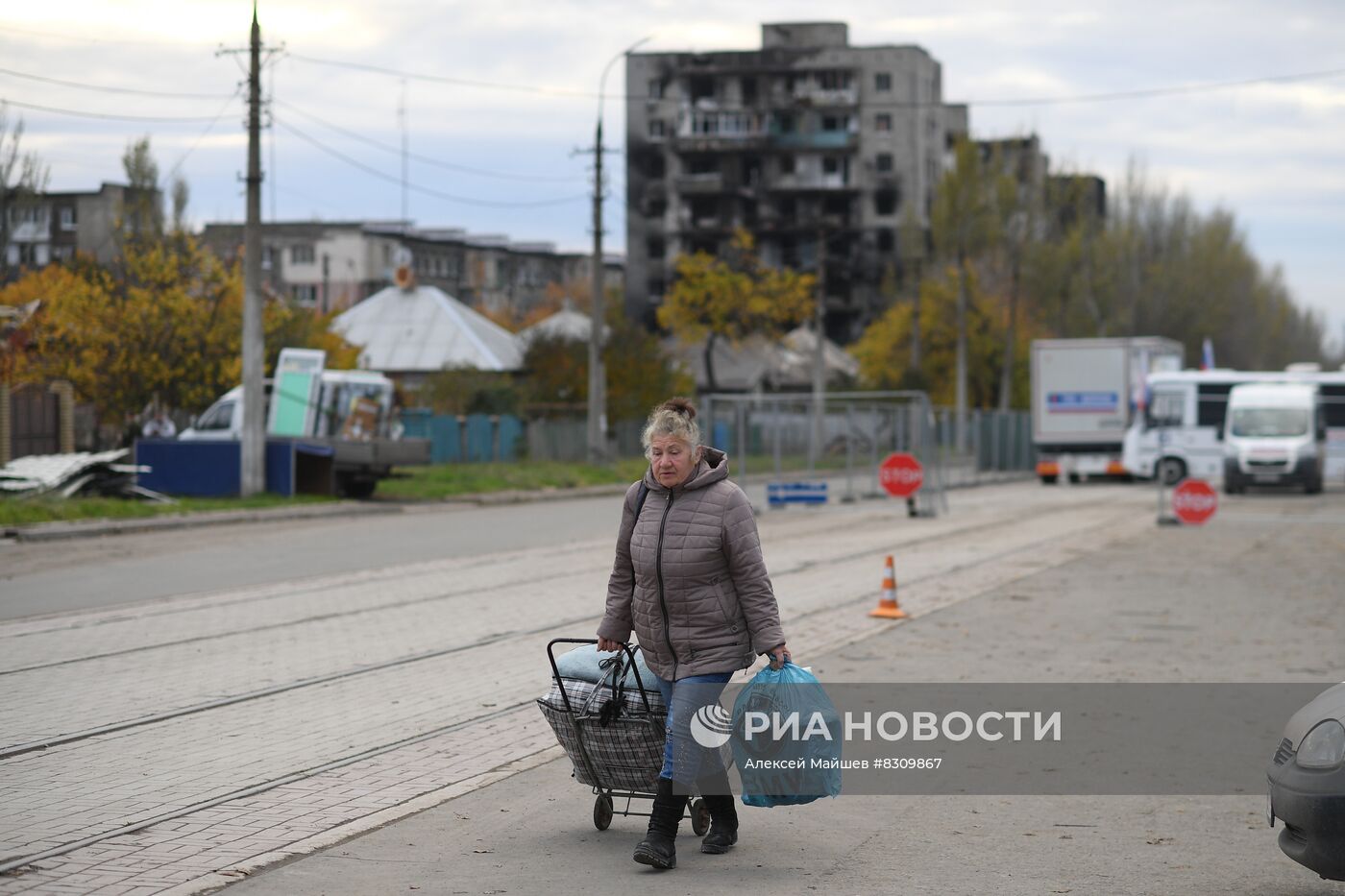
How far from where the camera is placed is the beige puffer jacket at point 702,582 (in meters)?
6.07

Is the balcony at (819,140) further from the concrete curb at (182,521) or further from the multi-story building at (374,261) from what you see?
the concrete curb at (182,521)

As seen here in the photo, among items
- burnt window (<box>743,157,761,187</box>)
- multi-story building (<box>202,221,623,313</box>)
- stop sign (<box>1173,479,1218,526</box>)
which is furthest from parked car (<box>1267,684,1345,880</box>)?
burnt window (<box>743,157,761,187</box>)

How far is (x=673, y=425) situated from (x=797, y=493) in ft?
82.9

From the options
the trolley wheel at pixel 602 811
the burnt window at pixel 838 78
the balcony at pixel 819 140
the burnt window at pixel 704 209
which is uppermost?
the burnt window at pixel 838 78

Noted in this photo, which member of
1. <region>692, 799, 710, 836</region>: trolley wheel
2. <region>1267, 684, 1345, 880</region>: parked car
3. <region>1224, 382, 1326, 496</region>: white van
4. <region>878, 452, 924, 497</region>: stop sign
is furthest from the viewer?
<region>1224, 382, 1326, 496</region>: white van

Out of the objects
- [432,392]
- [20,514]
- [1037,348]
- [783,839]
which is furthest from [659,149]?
[783,839]

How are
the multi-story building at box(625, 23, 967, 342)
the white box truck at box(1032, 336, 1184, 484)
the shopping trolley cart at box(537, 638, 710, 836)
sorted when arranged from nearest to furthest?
the shopping trolley cart at box(537, 638, 710, 836)
the white box truck at box(1032, 336, 1184, 484)
the multi-story building at box(625, 23, 967, 342)

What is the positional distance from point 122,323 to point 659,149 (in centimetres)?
6184

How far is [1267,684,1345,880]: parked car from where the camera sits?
17.4 ft

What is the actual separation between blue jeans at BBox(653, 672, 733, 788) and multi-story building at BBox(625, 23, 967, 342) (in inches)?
3649

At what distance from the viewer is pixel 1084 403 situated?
4594 centimetres

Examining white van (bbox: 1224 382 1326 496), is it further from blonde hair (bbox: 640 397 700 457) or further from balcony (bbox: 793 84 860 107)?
balcony (bbox: 793 84 860 107)

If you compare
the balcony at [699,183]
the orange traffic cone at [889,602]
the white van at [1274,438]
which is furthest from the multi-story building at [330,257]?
the orange traffic cone at [889,602]

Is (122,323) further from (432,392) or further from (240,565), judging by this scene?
(240,565)
